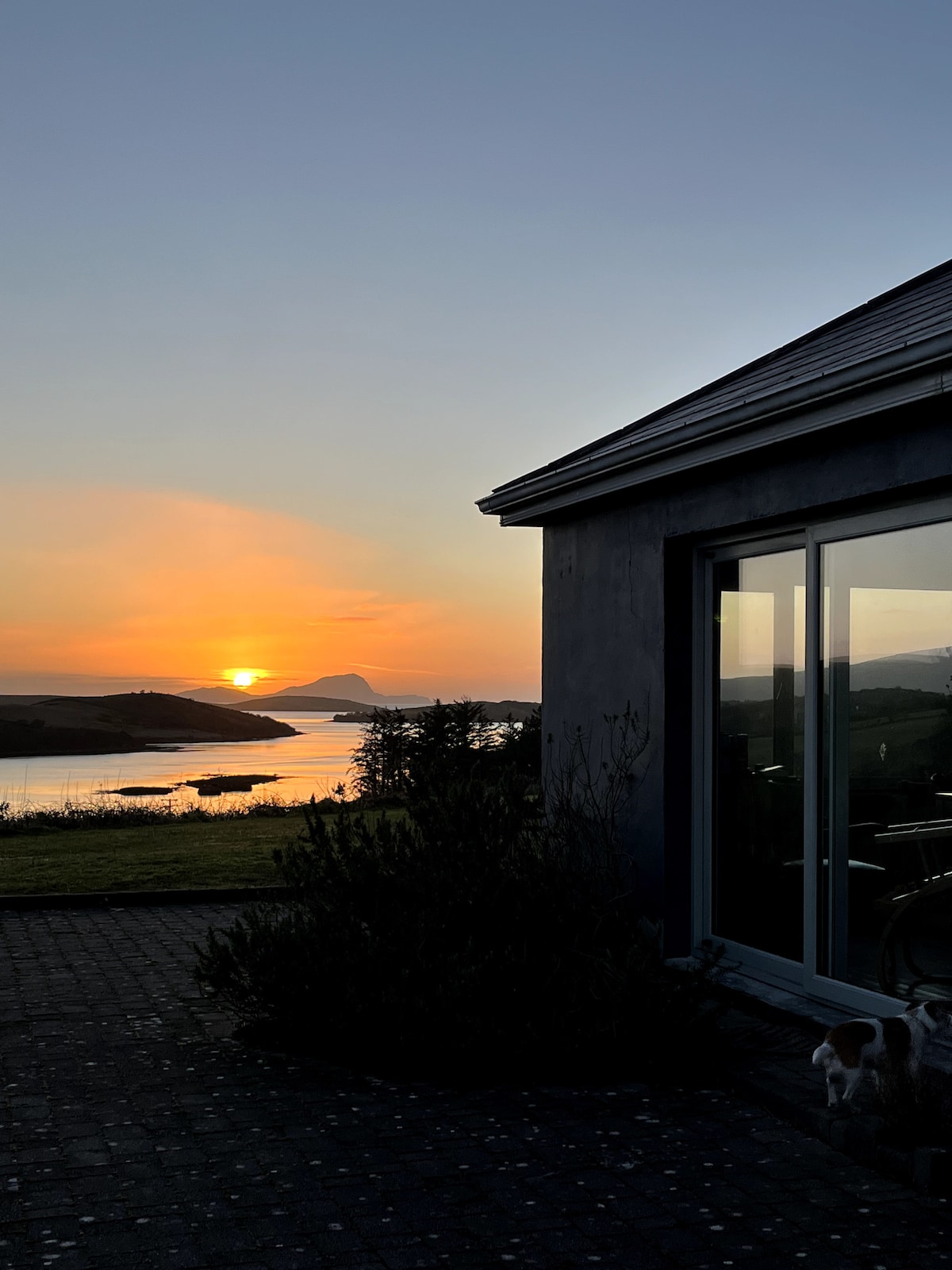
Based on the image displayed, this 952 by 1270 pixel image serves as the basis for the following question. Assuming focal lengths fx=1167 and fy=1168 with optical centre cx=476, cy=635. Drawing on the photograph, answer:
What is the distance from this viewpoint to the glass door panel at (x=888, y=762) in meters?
5.04

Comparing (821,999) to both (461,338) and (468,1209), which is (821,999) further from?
(461,338)

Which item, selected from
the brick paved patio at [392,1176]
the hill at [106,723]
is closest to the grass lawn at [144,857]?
the brick paved patio at [392,1176]

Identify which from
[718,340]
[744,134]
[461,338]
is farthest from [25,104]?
[718,340]

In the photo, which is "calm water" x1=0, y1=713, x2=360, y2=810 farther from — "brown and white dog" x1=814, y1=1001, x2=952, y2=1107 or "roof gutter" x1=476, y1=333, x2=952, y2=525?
"brown and white dog" x1=814, y1=1001, x2=952, y2=1107

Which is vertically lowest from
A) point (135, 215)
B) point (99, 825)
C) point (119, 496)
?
point (99, 825)

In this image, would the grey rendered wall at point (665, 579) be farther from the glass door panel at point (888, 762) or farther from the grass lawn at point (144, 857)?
the grass lawn at point (144, 857)

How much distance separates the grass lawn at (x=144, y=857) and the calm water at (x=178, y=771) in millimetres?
4344

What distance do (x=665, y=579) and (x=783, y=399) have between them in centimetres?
165

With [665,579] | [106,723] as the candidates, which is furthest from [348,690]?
[665,579]

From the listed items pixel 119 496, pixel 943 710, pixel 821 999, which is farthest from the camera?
pixel 119 496

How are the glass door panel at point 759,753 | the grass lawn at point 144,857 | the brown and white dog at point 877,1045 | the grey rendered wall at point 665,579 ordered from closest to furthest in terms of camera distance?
1. the brown and white dog at point 877,1045
2. the grey rendered wall at point 665,579
3. the glass door panel at point 759,753
4. the grass lawn at point 144,857

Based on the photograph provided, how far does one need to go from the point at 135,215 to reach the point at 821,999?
9049 millimetres

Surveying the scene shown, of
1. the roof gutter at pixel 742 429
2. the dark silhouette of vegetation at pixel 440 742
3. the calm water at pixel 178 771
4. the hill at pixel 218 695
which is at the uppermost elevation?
the roof gutter at pixel 742 429

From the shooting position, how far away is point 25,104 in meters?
9.79
